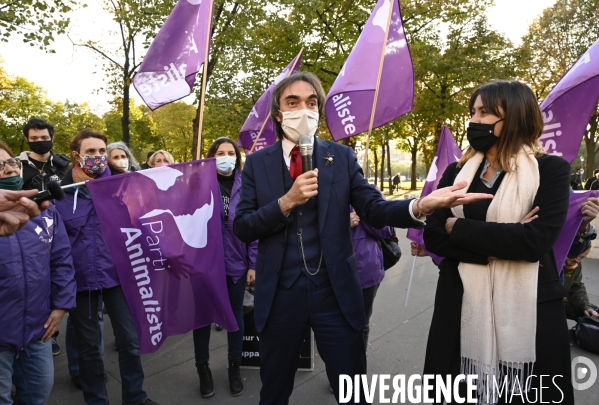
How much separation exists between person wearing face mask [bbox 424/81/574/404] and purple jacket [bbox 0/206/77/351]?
7.62 feet

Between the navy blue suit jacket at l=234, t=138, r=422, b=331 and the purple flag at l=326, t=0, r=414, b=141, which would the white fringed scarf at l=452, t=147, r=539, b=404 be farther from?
the purple flag at l=326, t=0, r=414, b=141

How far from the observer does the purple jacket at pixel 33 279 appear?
7.48 feet

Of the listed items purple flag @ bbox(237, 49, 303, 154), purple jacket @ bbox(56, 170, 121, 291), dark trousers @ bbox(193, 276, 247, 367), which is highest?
purple flag @ bbox(237, 49, 303, 154)

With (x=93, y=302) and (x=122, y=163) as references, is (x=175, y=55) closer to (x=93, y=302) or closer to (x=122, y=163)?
(x=122, y=163)

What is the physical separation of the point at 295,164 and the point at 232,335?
1945mm

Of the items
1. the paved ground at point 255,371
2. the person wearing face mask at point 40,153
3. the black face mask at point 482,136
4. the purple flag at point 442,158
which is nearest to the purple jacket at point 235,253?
the paved ground at point 255,371

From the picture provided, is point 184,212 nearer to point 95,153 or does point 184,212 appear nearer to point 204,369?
point 95,153

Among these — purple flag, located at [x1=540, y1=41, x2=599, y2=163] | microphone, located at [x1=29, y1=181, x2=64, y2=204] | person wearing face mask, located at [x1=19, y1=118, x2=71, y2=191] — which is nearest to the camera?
microphone, located at [x1=29, y1=181, x2=64, y2=204]

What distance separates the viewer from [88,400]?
2971 mm

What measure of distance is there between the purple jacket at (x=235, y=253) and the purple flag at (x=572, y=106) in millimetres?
2601

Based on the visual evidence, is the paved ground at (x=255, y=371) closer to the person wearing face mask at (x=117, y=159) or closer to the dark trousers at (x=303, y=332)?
the dark trousers at (x=303, y=332)

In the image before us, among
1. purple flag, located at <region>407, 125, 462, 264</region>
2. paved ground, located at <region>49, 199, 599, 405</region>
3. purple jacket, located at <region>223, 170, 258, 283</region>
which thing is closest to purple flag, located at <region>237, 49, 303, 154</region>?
purple flag, located at <region>407, 125, 462, 264</region>

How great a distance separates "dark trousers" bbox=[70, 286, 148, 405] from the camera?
2939 mm

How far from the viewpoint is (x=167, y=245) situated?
9.72 feet
